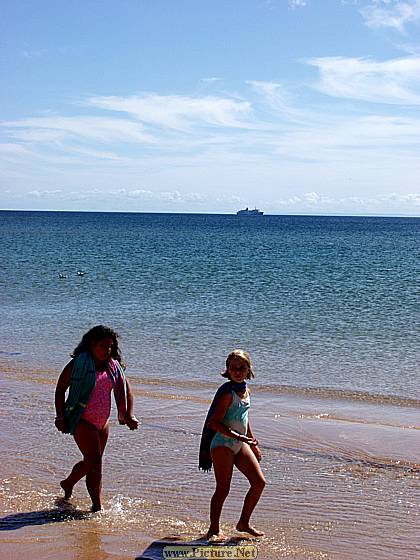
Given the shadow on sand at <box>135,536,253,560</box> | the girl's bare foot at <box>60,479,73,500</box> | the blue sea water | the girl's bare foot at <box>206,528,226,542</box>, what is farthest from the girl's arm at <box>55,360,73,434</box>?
the blue sea water

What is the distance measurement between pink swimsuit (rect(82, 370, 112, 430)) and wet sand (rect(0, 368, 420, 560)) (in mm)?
763

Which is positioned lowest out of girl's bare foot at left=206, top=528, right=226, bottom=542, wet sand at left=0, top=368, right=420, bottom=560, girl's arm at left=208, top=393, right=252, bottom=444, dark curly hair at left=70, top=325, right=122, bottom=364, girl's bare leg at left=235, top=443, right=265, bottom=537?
wet sand at left=0, top=368, right=420, bottom=560

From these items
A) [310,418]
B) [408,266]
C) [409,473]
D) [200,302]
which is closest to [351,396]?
[310,418]

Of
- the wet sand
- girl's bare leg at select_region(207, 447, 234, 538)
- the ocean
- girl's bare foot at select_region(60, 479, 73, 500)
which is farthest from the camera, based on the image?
girl's bare foot at select_region(60, 479, 73, 500)

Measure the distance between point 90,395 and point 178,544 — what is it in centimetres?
126

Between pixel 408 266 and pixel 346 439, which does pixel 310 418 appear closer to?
pixel 346 439

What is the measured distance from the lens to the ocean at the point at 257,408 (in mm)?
5910

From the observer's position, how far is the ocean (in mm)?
5910

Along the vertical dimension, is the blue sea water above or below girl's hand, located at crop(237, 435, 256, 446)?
below

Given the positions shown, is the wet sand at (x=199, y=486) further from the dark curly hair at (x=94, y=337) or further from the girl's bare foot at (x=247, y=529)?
the dark curly hair at (x=94, y=337)

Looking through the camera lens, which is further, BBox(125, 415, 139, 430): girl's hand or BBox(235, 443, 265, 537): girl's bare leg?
BBox(125, 415, 139, 430): girl's hand

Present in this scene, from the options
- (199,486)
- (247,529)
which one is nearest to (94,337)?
(247,529)

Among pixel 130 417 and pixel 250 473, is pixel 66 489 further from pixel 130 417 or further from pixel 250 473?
pixel 250 473

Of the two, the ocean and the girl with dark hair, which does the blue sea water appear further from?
the girl with dark hair
